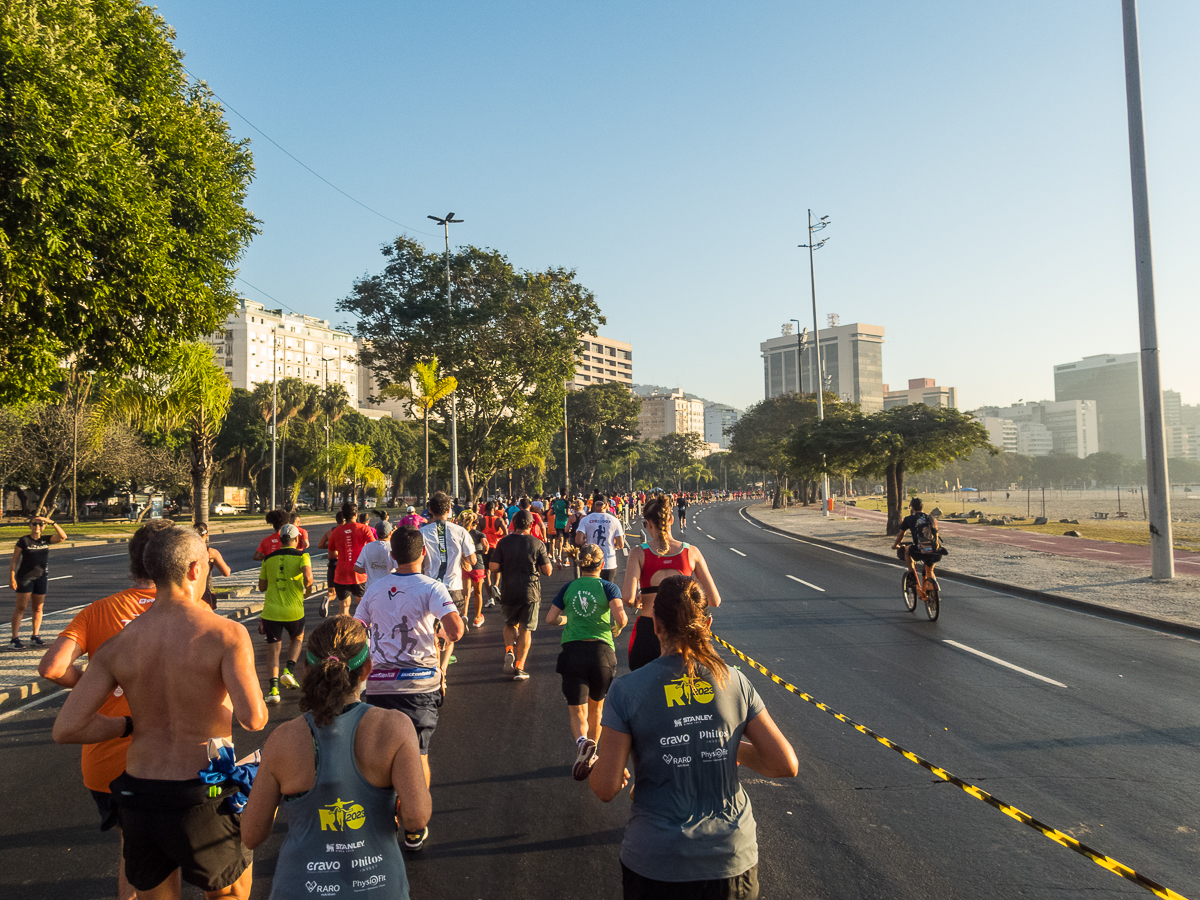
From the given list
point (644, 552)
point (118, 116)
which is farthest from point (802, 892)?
point (118, 116)

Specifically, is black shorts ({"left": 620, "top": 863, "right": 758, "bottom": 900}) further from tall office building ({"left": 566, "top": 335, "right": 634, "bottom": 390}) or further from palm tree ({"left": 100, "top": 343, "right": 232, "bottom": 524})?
tall office building ({"left": 566, "top": 335, "right": 634, "bottom": 390})

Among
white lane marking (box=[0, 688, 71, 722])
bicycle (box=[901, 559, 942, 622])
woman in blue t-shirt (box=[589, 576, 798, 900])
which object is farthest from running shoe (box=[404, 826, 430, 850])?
bicycle (box=[901, 559, 942, 622])

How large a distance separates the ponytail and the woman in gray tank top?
0.91 metres

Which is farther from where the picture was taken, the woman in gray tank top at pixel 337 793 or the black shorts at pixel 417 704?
the black shorts at pixel 417 704

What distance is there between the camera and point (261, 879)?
4.14 m

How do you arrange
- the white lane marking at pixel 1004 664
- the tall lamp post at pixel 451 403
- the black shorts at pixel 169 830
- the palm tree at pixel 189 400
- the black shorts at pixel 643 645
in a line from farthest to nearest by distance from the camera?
the tall lamp post at pixel 451 403
the palm tree at pixel 189 400
the white lane marking at pixel 1004 664
the black shorts at pixel 643 645
the black shorts at pixel 169 830

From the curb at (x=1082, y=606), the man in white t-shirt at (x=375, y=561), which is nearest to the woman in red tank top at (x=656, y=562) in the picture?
the man in white t-shirt at (x=375, y=561)

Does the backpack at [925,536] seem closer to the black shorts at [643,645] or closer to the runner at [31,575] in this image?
the black shorts at [643,645]

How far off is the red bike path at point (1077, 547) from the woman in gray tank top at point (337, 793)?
2020 centimetres

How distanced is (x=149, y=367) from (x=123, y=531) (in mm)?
27925

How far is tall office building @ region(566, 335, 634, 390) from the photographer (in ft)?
550

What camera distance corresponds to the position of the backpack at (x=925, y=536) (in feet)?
40.1

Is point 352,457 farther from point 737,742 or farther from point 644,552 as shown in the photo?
point 737,742

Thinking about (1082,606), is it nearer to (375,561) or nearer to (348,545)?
(348,545)
